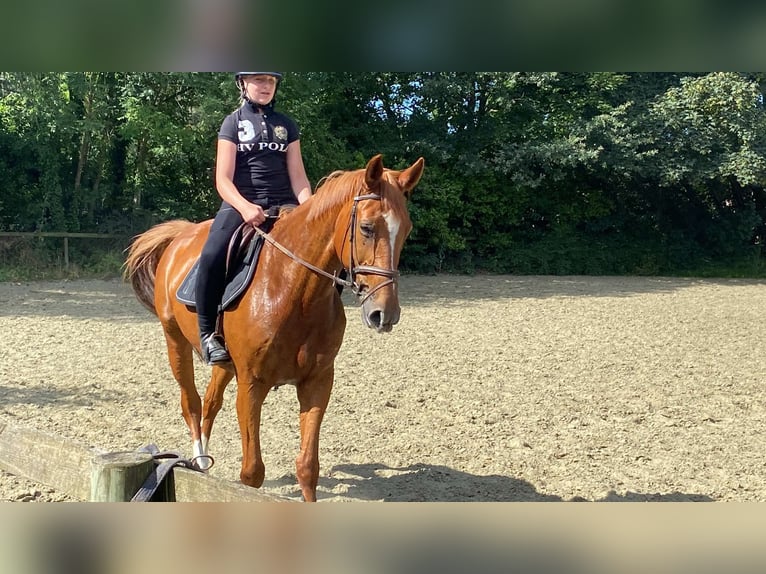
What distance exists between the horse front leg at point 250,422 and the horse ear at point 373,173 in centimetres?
124

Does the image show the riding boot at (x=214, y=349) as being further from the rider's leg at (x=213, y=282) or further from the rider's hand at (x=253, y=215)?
the rider's hand at (x=253, y=215)

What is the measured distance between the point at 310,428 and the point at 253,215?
118cm

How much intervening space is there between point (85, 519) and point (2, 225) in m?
19.4

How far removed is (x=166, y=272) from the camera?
15.0 ft

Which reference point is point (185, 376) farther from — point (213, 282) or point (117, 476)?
point (117, 476)

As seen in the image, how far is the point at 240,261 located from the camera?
12.0 ft

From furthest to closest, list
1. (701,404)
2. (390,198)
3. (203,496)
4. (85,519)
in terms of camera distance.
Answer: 1. (701,404)
2. (390,198)
3. (203,496)
4. (85,519)

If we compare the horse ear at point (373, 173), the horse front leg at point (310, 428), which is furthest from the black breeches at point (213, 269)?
the horse ear at point (373, 173)

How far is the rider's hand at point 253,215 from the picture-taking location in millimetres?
3469

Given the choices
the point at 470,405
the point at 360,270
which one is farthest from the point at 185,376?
the point at 470,405

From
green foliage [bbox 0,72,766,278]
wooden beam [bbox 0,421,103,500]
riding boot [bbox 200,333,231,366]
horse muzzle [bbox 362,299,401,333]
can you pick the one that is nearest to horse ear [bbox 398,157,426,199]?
horse muzzle [bbox 362,299,401,333]
